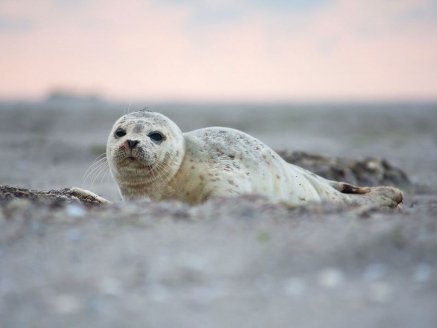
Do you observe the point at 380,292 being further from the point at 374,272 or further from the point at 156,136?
the point at 156,136

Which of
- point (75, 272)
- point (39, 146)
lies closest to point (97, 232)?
point (75, 272)

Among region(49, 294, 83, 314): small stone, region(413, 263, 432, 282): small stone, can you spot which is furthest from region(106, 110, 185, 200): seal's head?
region(413, 263, 432, 282): small stone

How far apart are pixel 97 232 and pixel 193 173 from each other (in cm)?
165

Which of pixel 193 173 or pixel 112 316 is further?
pixel 193 173

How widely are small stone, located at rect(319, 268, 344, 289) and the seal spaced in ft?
5.93

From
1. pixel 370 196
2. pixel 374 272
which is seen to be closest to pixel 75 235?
pixel 374 272

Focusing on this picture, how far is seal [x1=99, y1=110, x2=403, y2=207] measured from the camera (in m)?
5.20

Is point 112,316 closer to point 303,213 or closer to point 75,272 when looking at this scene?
point 75,272

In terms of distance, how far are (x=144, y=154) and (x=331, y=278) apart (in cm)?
231

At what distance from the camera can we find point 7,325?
9.26 ft

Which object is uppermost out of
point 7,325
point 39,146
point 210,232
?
point 39,146

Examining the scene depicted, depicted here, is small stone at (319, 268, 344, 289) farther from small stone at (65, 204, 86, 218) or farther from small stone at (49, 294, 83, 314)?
small stone at (65, 204, 86, 218)

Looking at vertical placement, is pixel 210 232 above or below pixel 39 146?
below

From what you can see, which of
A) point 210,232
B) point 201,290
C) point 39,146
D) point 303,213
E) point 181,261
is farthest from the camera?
point 39,146
